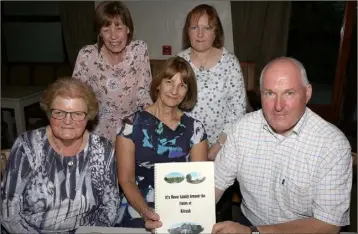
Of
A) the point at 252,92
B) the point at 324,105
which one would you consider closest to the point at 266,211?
the point at 252,92

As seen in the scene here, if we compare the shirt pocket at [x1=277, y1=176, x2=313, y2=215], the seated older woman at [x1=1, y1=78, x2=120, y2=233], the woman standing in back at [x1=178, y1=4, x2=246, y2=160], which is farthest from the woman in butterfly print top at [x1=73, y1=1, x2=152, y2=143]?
the shirt pocket at [x1=277, y1=176, x2=313, y2=215]

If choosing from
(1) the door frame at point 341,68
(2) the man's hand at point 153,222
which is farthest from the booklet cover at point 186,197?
(1) the door frame at point 341,68

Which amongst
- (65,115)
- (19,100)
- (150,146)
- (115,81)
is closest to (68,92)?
(65,115)

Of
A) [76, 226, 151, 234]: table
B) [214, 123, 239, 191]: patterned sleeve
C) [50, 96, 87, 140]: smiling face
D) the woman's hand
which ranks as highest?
[50, 96, 87, 140]: smiling face

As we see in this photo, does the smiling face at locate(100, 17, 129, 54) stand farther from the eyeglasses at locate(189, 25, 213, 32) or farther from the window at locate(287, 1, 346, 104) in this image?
the window at locate(287, 1, 346, 104)

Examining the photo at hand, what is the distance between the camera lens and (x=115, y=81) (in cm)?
287

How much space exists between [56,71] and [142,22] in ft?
6.86

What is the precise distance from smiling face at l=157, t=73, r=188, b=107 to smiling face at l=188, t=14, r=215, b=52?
54 cm

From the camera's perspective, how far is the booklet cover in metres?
1.68

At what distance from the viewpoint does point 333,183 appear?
1.80 m

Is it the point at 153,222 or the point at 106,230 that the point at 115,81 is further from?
the point at 153,222

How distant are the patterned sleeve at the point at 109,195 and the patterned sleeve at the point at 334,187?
1068 mm

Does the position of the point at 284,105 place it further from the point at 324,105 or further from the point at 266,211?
the point at 324,105

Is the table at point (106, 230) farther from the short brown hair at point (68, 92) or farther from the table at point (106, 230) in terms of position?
the short brown hair at point (68, 92)
